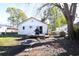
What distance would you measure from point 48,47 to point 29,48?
213 mm

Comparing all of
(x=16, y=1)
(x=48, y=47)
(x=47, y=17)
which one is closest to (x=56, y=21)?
(x=47, y=17)

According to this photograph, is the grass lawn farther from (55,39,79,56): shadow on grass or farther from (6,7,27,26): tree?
(55,39,79,56): shadow on grass

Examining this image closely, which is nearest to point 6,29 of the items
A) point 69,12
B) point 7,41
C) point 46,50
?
point 7,41

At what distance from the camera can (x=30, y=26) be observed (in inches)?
115

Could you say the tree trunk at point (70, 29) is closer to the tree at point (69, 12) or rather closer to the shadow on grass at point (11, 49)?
the tree at point (69, 12)

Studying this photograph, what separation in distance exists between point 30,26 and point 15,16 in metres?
0.20

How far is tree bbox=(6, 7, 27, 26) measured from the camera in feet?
9.56

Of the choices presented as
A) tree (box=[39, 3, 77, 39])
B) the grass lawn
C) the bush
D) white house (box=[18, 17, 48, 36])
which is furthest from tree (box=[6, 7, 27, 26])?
the bush

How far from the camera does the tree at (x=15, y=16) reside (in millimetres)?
2914

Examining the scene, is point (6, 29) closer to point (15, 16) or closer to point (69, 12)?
point (15, 16)

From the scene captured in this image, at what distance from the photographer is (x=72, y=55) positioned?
2.90 meters

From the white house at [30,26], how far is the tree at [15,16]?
49 millimetres

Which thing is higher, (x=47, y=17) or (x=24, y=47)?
(x=47, y=17)

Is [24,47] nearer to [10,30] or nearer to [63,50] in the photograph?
[10,30]
